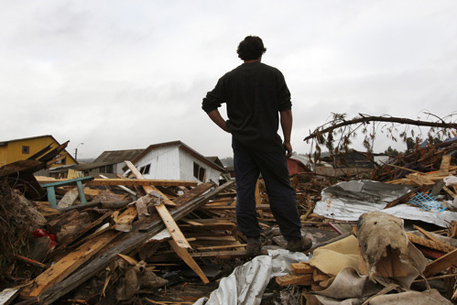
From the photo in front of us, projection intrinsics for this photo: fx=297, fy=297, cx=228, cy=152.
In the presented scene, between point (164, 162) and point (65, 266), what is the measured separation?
19655 mm

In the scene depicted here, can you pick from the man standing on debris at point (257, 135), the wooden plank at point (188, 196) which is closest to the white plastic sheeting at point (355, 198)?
the wooden plank at point (188, 196)

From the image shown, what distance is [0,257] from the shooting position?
2188 mm

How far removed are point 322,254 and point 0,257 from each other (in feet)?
7.57

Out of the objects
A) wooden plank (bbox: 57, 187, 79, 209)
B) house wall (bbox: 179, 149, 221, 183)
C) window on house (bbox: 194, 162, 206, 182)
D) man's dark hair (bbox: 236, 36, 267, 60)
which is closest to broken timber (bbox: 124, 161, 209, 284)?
man's dark hair (bbox: 236, 36, 267, 60)

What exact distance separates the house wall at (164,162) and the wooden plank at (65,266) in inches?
726

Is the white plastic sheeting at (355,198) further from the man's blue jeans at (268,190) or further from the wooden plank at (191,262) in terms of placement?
the wooden plank at (191,262)

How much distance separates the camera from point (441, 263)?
1.63m

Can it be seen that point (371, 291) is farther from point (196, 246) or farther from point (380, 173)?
point (380, 173)

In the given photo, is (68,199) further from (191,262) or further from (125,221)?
(191,262)

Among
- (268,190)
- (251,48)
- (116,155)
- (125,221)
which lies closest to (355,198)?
(268,190)

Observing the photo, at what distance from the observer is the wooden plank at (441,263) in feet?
5.22

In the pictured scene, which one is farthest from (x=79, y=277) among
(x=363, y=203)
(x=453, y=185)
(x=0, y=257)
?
(x=453, y=185)

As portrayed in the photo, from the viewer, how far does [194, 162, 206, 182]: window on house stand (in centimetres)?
2334

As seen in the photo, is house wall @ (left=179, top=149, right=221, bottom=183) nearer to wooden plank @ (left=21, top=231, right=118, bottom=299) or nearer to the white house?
the white house
